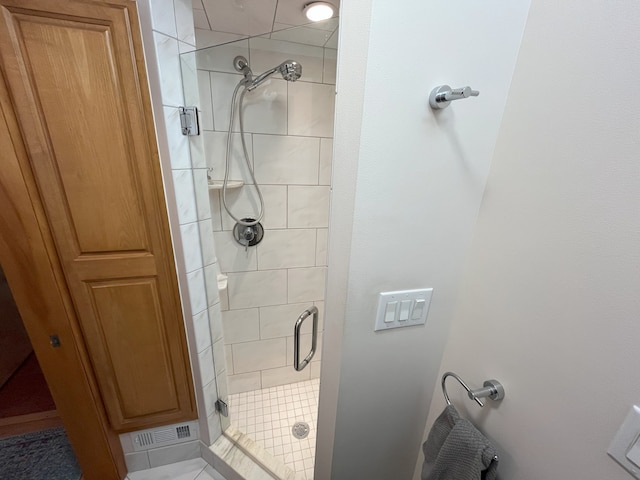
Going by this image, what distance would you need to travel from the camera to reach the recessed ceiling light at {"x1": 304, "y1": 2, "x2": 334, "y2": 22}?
3.06ft

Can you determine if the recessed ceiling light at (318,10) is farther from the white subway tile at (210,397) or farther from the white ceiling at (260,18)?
the white subway tile at (210,397)

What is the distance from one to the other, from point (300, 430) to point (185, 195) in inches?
63.8

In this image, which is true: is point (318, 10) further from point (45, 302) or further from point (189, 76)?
point (45, 302)

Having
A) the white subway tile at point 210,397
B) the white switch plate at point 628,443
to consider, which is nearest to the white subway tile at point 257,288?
the white subway tile at point 210,397

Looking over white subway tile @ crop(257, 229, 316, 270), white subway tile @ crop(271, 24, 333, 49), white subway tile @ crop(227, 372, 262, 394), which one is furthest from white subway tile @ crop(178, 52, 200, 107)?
white subway tile @ crop(227, 372, 262, 394)

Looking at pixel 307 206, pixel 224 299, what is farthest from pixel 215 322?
pixel 307 206

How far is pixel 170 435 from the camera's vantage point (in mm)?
1405

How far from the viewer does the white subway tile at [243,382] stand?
190 centimetres

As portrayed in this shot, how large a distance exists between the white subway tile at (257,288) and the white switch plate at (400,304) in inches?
41.5

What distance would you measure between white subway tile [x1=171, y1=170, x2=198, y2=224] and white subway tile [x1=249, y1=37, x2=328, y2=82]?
2.31 feet

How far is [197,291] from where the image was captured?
1167 millimetres

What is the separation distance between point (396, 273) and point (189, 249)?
840 millimetres

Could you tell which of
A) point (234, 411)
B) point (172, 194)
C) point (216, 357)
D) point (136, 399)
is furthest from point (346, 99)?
point (234, 411)

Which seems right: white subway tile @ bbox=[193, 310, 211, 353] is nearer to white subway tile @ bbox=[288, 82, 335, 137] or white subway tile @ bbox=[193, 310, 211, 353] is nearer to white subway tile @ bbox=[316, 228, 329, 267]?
white subway tile @ bbox=[316, 228, 329, 267]
